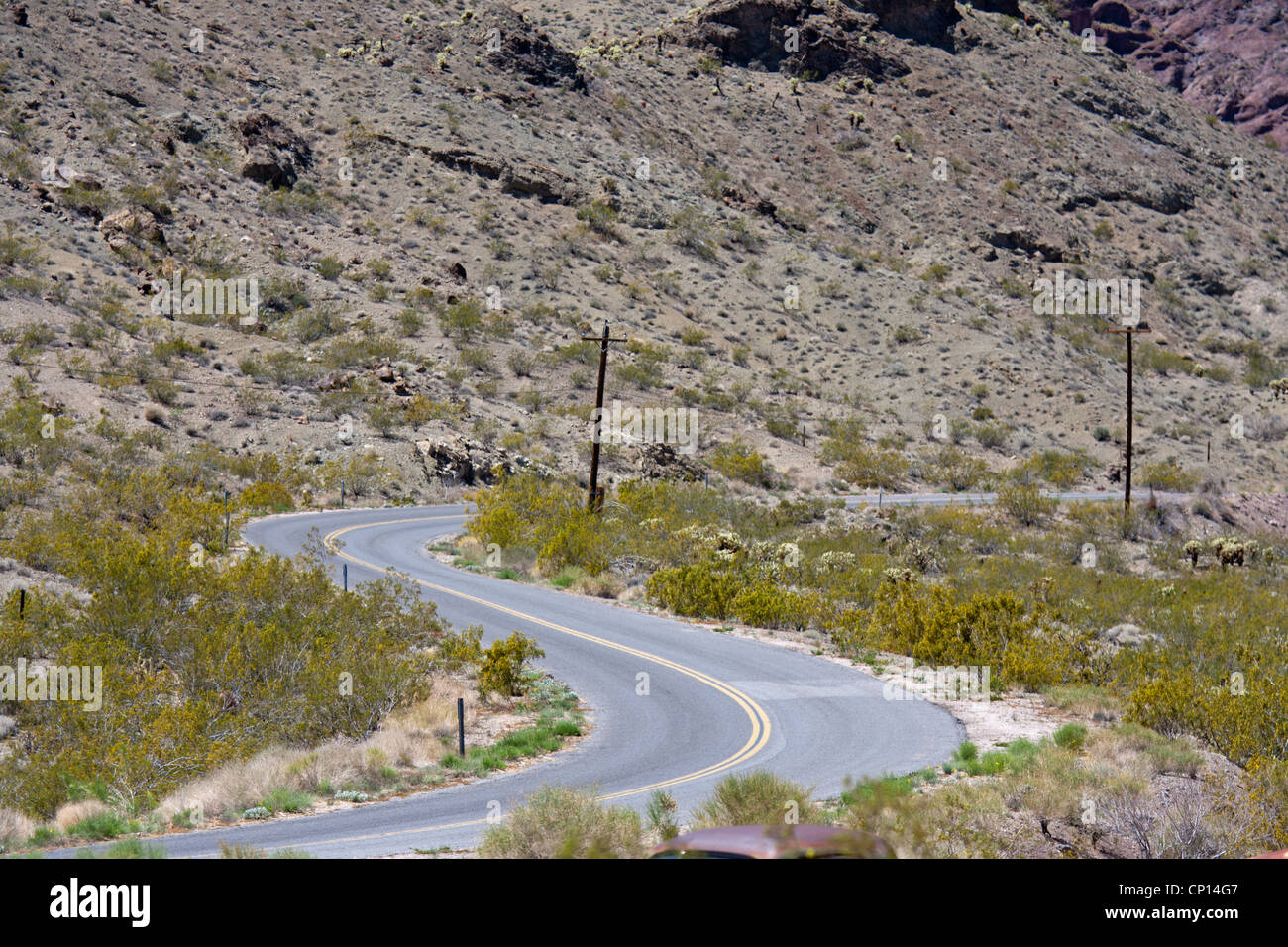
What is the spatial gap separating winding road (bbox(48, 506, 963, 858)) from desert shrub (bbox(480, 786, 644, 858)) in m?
1.61

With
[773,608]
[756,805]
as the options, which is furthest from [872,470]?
[756,805]

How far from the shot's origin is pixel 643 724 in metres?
14.3

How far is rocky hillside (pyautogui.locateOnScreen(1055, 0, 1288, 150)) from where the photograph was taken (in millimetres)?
121306

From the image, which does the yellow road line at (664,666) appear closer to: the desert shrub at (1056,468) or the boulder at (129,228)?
the boulder at (129,228)

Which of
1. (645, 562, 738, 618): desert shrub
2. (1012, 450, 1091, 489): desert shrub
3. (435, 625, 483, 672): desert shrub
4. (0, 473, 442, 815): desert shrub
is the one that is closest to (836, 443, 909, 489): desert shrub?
(1012, 450, 1091, 489): desert shrub

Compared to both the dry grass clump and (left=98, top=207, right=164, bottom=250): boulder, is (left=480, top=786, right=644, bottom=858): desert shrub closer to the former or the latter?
the dry grass clump

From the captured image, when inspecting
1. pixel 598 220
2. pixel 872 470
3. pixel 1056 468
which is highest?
pixel 598 220

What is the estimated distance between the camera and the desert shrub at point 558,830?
689 cm

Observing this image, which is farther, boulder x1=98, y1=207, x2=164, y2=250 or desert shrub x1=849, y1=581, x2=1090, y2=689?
boulder x1=98, y1=207, x2=164, y2=250

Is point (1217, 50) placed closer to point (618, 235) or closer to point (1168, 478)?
point (618, 235)

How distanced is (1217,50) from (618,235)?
11178 centimetres

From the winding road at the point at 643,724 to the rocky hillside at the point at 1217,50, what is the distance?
133 m
